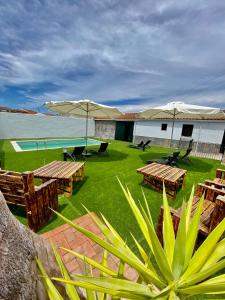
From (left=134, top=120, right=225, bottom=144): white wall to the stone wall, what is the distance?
15.6 feet

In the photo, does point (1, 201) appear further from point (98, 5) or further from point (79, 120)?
point (79, 120)

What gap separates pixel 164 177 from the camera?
5.14 metres

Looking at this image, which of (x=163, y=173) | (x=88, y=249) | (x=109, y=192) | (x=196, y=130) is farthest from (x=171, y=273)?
(x=196, y=130)

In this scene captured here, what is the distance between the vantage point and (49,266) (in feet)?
4.34

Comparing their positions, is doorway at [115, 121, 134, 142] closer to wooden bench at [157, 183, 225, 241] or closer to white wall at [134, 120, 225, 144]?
white wall at [134, 120, 225, 144]

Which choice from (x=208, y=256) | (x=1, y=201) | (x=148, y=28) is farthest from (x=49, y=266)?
(x=148, y=28)

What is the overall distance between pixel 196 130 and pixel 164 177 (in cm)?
1130

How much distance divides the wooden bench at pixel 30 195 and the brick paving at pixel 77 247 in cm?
42

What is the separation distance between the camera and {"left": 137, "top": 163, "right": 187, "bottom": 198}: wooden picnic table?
514 centimetres

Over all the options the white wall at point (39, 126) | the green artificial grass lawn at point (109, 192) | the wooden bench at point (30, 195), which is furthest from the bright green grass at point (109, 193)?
the white wall at point (39, 126)

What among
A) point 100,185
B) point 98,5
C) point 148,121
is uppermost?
point 98,5

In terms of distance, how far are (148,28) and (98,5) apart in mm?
2441

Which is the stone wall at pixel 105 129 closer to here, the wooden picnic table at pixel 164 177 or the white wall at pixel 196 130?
the white wall at pixel 196 130

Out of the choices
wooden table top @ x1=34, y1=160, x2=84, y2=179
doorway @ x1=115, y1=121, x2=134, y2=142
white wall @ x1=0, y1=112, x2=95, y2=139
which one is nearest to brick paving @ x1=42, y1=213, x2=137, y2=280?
wooden table top @ x1=34, y1=160, x2=84, y2=179
